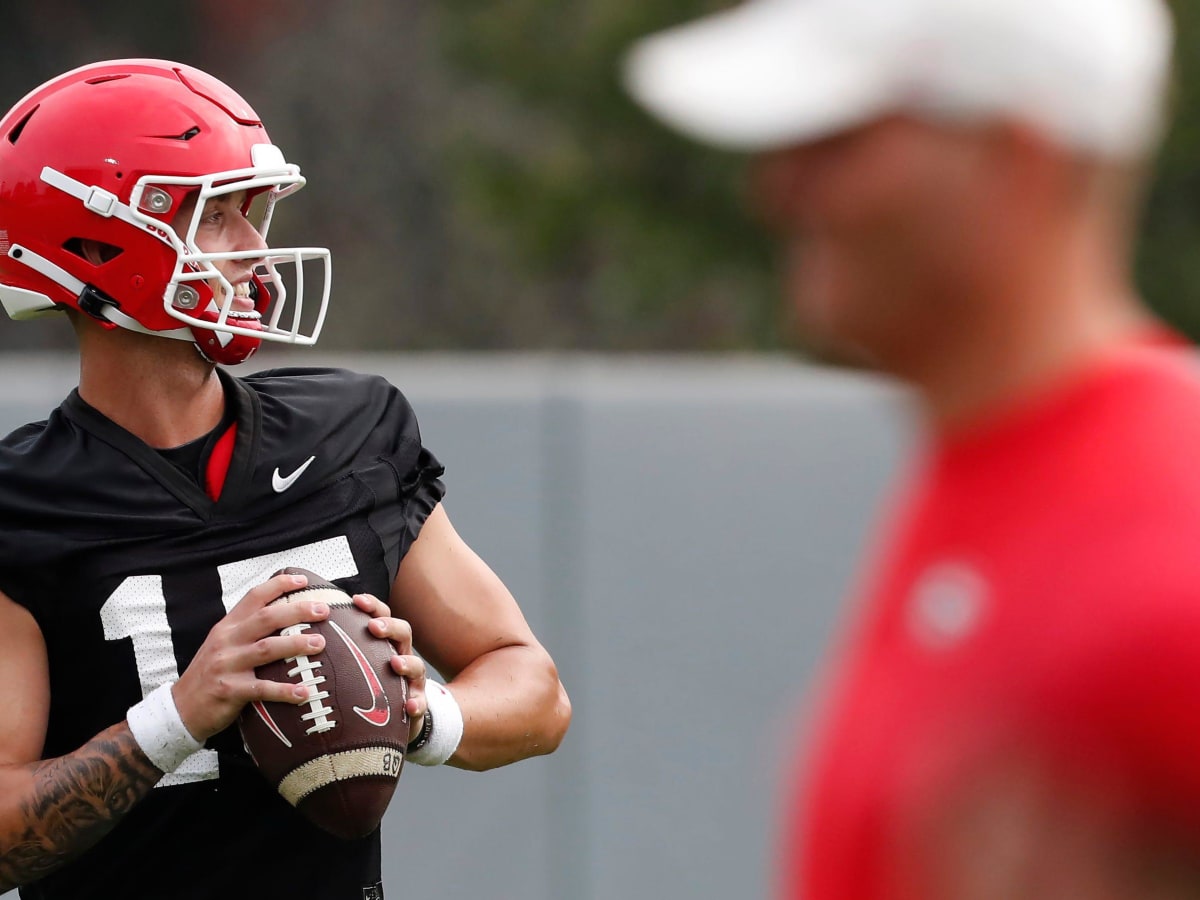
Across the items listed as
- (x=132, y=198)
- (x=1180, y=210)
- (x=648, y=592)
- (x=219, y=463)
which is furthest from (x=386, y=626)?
(x=1180, y=210)

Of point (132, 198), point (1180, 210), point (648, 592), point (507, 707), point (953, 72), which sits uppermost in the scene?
point (953, 72)

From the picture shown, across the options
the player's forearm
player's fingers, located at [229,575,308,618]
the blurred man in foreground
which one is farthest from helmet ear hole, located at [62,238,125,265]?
the blurred man in foreground

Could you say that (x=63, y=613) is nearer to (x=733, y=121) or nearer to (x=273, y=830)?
(x=273, y=830)

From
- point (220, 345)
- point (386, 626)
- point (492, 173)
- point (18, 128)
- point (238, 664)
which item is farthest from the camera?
point (492, 173)

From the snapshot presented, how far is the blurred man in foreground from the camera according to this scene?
1009 mm

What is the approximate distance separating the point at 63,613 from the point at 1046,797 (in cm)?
164

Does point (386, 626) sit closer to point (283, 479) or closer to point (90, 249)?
point (283, 479)

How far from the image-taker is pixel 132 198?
2.54 metres

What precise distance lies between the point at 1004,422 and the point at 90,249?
71.5 inches

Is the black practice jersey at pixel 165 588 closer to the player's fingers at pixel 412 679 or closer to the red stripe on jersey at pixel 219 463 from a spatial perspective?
the red stripe on jersey at pixel 219 463

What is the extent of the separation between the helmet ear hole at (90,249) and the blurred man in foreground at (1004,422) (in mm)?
1635

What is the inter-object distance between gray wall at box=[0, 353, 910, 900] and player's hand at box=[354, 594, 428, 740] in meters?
2.44

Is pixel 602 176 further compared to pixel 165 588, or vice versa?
pixel 602 176

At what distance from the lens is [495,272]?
1673 cm
